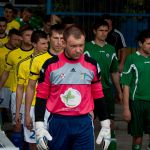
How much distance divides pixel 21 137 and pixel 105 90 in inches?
58.8

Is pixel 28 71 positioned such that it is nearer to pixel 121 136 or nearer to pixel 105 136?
pixel 105 136

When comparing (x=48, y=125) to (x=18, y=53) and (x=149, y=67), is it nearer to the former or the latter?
(x=149, y=67)

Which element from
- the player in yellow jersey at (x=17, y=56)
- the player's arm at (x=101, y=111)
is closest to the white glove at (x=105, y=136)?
the player's arm at (x=101, y=111)

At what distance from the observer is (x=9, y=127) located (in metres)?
12.8

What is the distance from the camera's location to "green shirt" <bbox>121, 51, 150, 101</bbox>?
9.48 meters

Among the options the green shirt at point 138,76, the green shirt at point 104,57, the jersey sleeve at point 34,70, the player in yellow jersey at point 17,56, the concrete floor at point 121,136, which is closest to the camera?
the jersey sleeve at point 34,70

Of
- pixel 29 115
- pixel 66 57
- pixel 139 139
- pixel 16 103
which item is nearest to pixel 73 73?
pixel 66 57

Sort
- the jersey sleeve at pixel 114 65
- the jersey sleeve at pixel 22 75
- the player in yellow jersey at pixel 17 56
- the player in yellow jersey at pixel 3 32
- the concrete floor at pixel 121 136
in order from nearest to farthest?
the jersey sleeve at pixel 22 75 < the player in yellow jersey at pixel 17 56 < the jersey sleeve at pixel 114 65 < the concrete floor at pixel 121 136 < the player in yellow jersey at pixel 3 32

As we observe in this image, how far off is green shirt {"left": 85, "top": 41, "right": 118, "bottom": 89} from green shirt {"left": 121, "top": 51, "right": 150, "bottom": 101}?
2.84 ft

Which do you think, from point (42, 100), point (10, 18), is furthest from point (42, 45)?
point (10, 18)

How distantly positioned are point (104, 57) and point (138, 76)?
1.01 meters

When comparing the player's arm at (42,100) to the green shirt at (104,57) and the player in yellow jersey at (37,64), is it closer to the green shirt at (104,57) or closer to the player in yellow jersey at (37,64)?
the player in yellow jersey at (37,64)

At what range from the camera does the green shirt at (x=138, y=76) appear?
948 centimetres

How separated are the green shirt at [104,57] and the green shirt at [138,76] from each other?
87 centimetres
